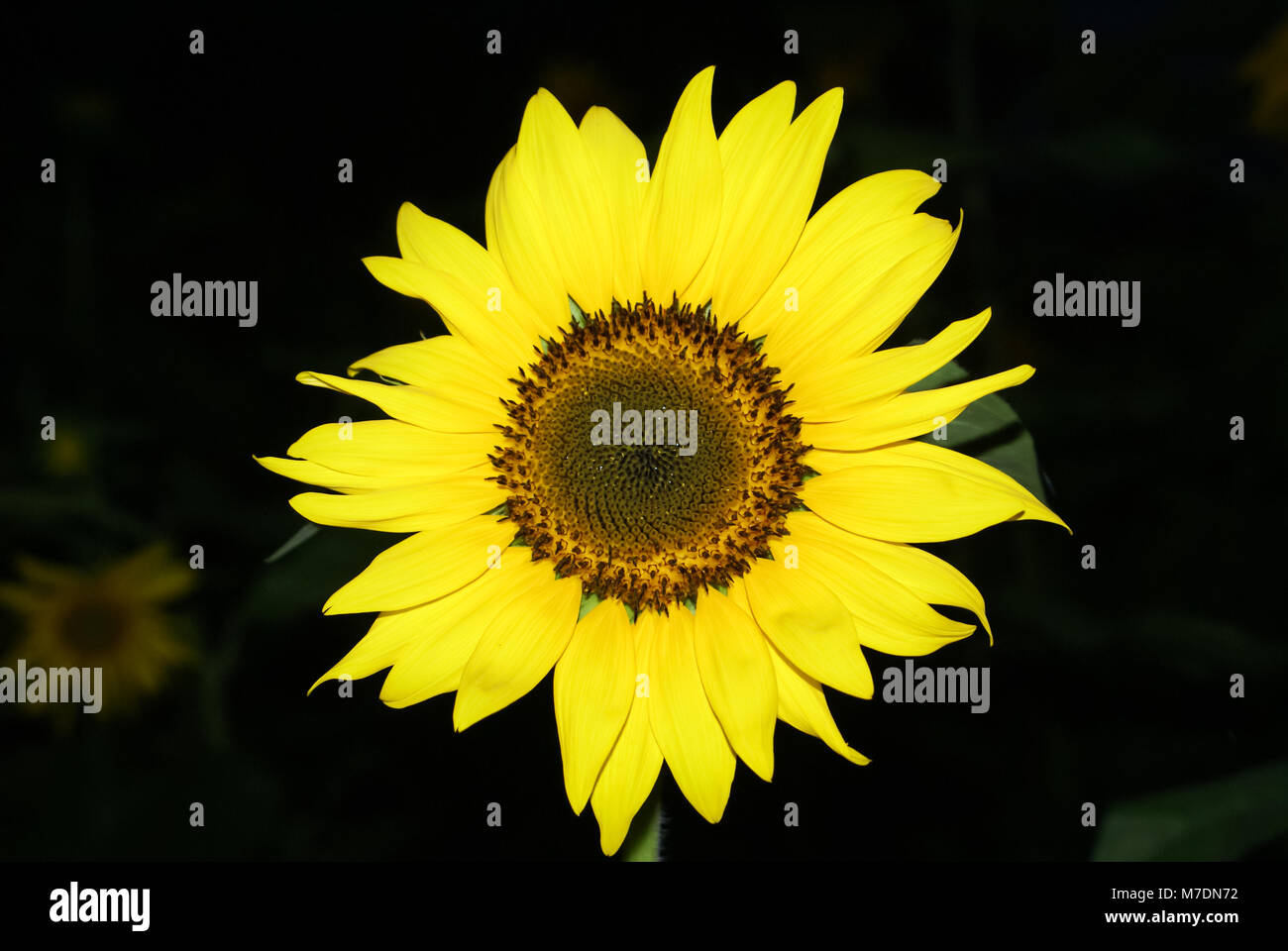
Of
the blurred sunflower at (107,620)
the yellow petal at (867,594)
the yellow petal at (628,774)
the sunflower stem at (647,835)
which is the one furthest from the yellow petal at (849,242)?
the blurred sunflower at (107,620)

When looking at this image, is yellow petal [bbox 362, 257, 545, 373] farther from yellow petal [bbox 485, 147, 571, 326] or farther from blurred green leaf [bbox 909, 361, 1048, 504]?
blurred green leaf [bbox 909, 361, 1048, 504]

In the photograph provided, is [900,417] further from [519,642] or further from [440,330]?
[440,330]

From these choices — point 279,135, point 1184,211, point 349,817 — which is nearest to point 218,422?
point 279,135

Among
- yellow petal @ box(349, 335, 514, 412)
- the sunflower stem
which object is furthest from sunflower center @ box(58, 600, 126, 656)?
the sunflower stem

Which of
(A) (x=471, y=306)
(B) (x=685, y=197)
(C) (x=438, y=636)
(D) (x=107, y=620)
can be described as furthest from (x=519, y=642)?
(D) (x=107, y=620)

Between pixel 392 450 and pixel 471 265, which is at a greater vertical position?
pixel 471 265

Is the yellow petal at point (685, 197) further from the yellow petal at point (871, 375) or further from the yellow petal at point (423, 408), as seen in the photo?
the yellow petal at point (423, 408)
